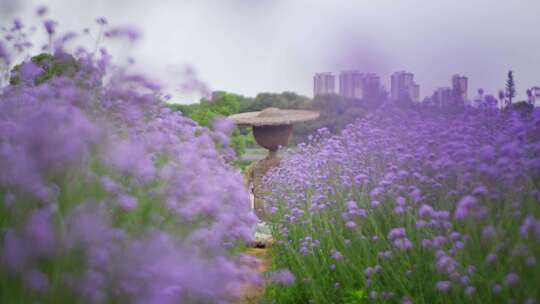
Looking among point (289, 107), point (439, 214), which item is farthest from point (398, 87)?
point (289, 107)

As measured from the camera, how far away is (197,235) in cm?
214

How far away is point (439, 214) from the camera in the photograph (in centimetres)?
212

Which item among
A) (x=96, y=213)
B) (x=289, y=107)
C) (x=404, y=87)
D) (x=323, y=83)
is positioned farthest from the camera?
(x=289, y=107)

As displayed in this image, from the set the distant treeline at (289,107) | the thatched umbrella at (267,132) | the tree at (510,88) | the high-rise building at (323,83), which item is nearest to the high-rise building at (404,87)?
the tree at (510,88)

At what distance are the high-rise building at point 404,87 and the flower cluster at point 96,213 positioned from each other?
6.91 feet

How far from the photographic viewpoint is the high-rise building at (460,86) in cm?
392

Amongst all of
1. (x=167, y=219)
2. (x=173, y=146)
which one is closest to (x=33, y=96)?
(x=173, y=146)

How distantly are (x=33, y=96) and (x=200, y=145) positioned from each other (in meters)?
1.01

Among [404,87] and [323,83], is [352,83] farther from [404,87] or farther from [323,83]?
[323,83]

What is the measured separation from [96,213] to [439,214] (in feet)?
4.23

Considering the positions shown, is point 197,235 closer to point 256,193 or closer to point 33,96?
point 33,96

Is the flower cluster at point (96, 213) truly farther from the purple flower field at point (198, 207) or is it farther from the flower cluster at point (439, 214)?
the flower cluster at point (439, 214)

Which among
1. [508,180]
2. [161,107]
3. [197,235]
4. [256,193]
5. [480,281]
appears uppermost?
[161,107]

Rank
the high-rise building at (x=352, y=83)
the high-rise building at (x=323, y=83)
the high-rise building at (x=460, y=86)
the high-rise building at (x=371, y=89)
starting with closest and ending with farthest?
the high-rise building at (x=460, y=86), the high-rise building at (x=371, y=89), the high-rise building at (x=352, y=83), the high-rise building at (x=323, y=83)
